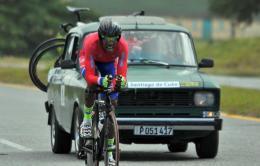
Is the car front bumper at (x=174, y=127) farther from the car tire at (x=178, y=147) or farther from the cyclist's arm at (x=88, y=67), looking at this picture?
the cyclist's arm at (x=88, y=67)

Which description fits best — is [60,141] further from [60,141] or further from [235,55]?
[235,55]

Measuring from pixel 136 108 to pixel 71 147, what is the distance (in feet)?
6.75

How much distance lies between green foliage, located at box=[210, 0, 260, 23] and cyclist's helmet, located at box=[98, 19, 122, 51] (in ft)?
151

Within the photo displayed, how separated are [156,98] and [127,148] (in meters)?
2.30

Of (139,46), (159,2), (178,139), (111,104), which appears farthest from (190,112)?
(159,2)

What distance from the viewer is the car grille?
14.0m

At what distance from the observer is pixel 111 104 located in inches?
460

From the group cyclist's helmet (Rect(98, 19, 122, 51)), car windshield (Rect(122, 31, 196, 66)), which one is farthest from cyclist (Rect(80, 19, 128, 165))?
car windshield (Rect(122, 31, 196, 66))

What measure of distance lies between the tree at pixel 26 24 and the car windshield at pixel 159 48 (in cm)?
4183

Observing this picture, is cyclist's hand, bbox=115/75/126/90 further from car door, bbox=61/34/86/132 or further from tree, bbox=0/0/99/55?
tree, bbox=0/0/99/55

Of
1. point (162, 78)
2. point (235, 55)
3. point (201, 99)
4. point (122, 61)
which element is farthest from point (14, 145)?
point (235, 55)

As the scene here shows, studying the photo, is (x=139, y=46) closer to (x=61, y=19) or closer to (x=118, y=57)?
(x=118, y=57)

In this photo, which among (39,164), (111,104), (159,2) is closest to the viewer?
(111,104)

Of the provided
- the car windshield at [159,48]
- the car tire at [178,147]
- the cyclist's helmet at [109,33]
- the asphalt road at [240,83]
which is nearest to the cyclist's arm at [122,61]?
the cyclist's helmet at [109,33]
